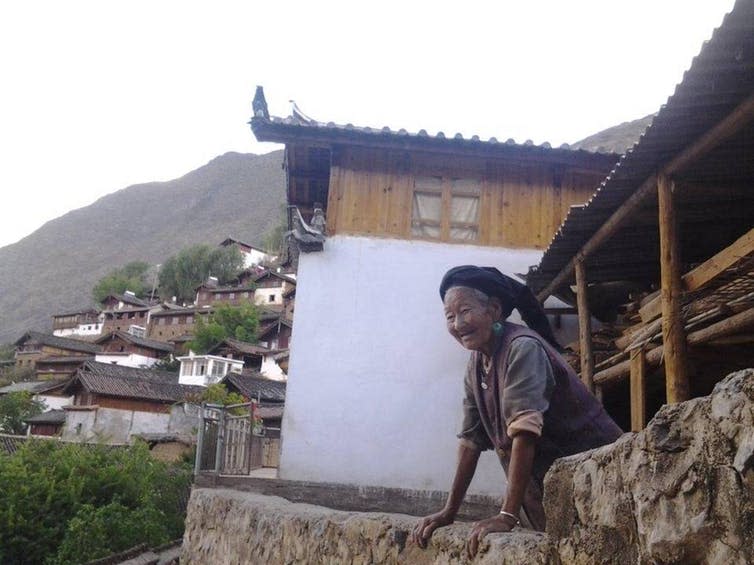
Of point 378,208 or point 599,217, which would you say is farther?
point 378,208

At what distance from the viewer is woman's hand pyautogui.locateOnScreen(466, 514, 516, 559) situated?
2.09 meters

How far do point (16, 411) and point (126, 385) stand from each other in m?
7.15

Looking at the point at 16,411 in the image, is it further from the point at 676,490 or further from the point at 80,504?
the point at 676,490

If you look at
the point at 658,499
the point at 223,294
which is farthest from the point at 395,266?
the point at 223,294

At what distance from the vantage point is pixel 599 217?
6.22 metres

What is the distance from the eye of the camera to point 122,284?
249ft

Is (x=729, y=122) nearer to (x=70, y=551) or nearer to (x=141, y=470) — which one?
(x=70, y=551)

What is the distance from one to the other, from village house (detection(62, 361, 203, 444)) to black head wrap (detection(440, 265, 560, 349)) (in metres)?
33.2

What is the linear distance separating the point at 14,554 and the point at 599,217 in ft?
52.8

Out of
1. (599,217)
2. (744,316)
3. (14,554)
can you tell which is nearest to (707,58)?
(744,316)

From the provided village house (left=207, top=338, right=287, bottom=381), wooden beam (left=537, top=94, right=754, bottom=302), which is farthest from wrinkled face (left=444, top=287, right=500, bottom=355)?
village house (left=207, top=338, right=287, bottom=381)

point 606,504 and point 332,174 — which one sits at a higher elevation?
point 332,174

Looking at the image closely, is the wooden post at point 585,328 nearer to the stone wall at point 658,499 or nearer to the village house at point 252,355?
the stone wall at point 658,499

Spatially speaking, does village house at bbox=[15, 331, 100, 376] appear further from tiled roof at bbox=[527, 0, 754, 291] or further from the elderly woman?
the elderly woman
